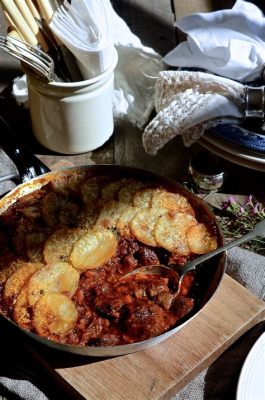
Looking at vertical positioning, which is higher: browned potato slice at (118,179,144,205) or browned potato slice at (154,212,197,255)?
browned potato slice at (118,179,144,205)

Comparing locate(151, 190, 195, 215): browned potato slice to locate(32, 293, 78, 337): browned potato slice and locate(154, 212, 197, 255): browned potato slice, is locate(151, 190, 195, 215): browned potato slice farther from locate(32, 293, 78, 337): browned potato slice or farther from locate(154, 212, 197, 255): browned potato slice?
locate(32, 293, 78, 337): browned potato slice

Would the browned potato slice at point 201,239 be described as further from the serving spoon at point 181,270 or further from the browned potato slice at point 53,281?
the browned potato slice at point 53,281

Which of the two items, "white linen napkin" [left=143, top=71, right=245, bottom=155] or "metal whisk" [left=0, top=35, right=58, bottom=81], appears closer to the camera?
"metal whisk" [left=0, top=35, right=58, bottom=81]

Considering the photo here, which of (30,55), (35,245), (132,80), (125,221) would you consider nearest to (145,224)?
(125,221)

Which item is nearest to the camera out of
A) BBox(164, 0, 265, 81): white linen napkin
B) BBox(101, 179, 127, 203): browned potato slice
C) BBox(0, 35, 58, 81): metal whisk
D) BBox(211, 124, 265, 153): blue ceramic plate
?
BBox(101, 179, 127, 203): browned potato slice

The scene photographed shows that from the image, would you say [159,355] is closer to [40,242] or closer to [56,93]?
[40,242]

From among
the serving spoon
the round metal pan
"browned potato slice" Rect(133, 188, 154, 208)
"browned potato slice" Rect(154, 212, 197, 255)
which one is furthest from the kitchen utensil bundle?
the serving spoon

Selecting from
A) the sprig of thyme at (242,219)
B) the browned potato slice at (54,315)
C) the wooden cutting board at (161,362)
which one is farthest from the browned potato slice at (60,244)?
the sprig of thyme at (242,219)

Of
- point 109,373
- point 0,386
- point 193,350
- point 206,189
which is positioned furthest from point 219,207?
point 0,386
